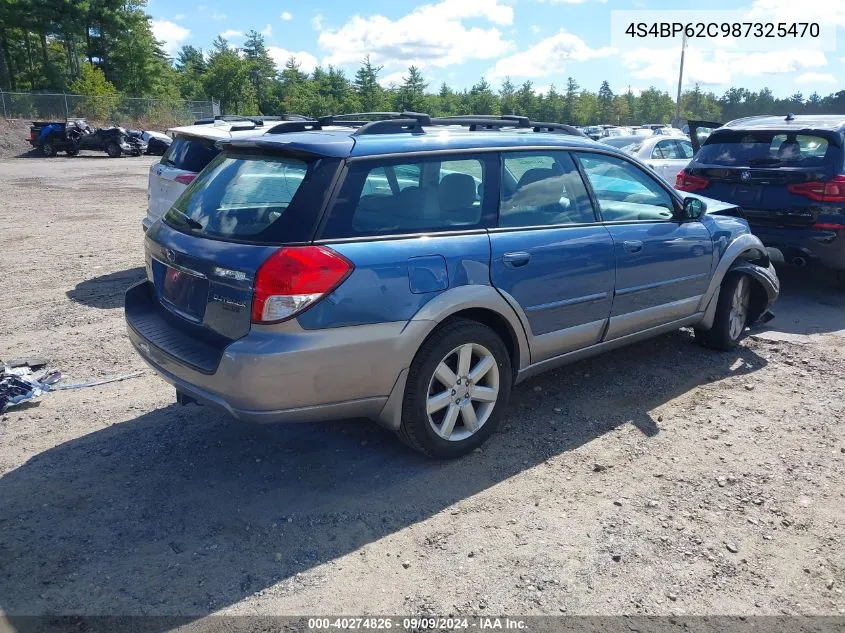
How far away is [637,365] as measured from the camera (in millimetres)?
5477

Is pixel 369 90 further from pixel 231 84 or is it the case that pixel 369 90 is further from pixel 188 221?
pixel 188 221

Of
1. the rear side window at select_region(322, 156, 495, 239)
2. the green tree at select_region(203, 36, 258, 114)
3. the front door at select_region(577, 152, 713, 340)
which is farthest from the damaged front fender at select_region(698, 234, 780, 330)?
the green tree at select_region(203, 36, 258, 114)

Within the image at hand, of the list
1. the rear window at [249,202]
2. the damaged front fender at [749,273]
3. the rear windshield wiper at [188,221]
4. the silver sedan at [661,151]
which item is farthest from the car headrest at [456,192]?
the silver sedan at [661,151]

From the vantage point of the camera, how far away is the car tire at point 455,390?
12.1 feet

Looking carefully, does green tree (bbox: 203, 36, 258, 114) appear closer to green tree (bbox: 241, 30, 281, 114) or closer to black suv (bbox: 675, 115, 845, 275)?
green tree (bbox: 241, 30, 281, 114)

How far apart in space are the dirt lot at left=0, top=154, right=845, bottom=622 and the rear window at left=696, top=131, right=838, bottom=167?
108 inches

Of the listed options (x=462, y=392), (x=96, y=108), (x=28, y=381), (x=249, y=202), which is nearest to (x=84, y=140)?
(x=96, y=108)

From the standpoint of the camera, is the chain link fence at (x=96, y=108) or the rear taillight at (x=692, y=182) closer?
the rear taillight at (x=692, y=182)

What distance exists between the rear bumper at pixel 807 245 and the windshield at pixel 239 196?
224 inches

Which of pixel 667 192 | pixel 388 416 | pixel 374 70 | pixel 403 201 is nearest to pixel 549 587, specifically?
pixel 388 416

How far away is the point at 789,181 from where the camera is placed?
7.32 meters

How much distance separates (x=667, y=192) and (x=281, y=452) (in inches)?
127

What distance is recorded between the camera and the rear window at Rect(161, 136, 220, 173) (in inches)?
300

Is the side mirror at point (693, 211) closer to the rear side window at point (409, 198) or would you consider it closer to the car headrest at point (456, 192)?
the rear side window at point (409, 198)
